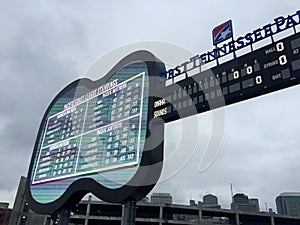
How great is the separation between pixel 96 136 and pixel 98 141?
1.54 feet

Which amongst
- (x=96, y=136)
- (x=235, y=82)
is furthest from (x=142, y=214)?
(x=235, y=82)

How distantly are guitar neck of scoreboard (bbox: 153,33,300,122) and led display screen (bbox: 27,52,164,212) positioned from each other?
5.20 ft

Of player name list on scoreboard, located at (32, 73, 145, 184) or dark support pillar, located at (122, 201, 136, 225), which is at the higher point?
player name list on scoreboard, located at (32, 73, 145, 184)

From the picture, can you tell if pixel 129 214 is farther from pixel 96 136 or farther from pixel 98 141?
pixel 96 136

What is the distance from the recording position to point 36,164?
839 inches

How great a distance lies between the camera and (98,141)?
57.3 ft

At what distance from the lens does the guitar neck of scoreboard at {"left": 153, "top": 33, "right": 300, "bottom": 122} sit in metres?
12.8

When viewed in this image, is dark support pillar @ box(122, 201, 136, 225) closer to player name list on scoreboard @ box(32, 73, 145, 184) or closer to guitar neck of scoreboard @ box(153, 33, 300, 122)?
player name list on scoreboard @ box(32, 73, 145, 184)

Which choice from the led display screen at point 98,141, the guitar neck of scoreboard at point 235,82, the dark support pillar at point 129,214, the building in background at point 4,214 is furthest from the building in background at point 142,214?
the guitar neck of scoreboard at point 235,82

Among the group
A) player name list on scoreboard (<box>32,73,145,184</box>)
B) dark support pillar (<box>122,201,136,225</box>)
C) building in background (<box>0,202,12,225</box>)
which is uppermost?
player name list on scoreboard (<box>32,73,145,184</box>)

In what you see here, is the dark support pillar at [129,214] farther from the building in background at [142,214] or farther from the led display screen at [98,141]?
the building in background at [142,214]

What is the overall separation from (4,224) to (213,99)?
41541 mm

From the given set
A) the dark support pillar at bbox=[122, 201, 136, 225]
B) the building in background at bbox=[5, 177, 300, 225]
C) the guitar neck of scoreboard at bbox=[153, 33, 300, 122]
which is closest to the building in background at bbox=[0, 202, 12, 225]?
the building in background at bbox=[5, 177, 300, 225]

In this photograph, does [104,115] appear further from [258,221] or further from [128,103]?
[258,221]
